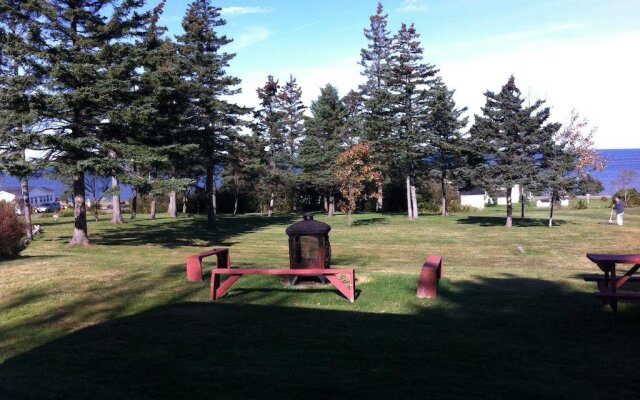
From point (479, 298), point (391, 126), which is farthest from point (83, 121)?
point (391, 126)

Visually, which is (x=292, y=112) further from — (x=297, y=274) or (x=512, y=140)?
(x=297, y=274)

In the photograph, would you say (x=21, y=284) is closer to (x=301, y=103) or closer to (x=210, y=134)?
(x=210, y=134)

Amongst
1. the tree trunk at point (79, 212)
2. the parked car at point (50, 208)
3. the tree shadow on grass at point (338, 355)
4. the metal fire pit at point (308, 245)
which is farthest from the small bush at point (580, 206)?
the parked car at point (50, 208)

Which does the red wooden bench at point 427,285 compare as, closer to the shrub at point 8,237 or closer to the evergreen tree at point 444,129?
the shrub at point 8,237

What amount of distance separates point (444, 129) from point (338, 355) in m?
36.1

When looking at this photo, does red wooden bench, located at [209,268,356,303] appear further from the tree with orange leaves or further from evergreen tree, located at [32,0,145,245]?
the tree with orange leaves

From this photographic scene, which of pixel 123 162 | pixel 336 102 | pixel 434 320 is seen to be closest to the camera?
pixel 434 320

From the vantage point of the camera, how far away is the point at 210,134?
3259 cm

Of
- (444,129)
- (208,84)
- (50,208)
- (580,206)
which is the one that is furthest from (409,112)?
(50,208)

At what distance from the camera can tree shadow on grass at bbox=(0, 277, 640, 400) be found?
475 centimetres

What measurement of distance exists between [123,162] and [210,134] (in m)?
13.6

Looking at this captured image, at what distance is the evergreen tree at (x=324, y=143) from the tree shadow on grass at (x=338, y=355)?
36684mm

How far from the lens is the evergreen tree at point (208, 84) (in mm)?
32469

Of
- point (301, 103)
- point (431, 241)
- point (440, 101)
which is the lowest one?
point (431, 241)
